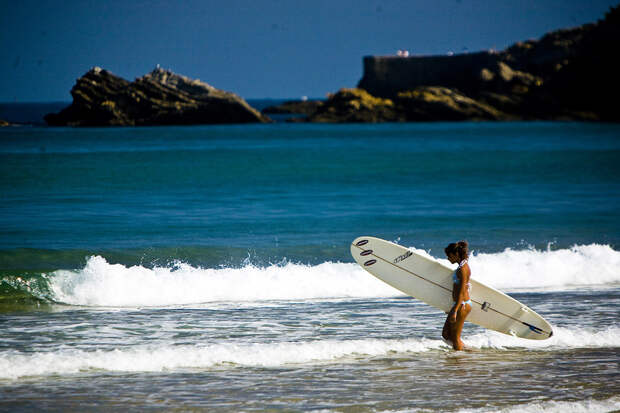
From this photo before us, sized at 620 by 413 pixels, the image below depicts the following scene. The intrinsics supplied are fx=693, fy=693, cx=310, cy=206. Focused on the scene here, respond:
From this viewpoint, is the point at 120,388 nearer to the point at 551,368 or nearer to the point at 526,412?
the point at 526,412

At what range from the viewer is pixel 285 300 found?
11.3m

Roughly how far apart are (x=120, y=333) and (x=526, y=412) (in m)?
5.17

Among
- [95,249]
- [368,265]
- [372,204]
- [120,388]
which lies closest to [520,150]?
[372,204]

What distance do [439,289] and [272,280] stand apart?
4.11 m

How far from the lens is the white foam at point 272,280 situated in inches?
445

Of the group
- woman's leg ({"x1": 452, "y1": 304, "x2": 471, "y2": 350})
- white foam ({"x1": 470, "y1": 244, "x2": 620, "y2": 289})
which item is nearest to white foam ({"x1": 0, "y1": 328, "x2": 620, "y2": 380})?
woman's leg ({"x1": 452, "y1": 304, "x2": 471, "y2": 350})

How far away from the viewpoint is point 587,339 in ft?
27.7

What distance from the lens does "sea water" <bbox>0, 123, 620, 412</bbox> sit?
6695mm

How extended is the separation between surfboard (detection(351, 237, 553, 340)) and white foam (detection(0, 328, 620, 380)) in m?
0.20

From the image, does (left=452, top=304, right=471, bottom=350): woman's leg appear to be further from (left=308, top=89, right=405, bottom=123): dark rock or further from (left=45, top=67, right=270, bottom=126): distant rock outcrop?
(left=308, top=89, right=405, bottom=123): dark rock

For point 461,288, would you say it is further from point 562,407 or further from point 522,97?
point 522,97

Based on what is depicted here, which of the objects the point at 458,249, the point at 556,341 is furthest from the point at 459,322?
the point at 556,341

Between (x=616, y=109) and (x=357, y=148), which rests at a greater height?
(x=616, y=109)

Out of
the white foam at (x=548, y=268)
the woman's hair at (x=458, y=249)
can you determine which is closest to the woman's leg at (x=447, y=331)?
the woman's hair at (x=458, y=249)
